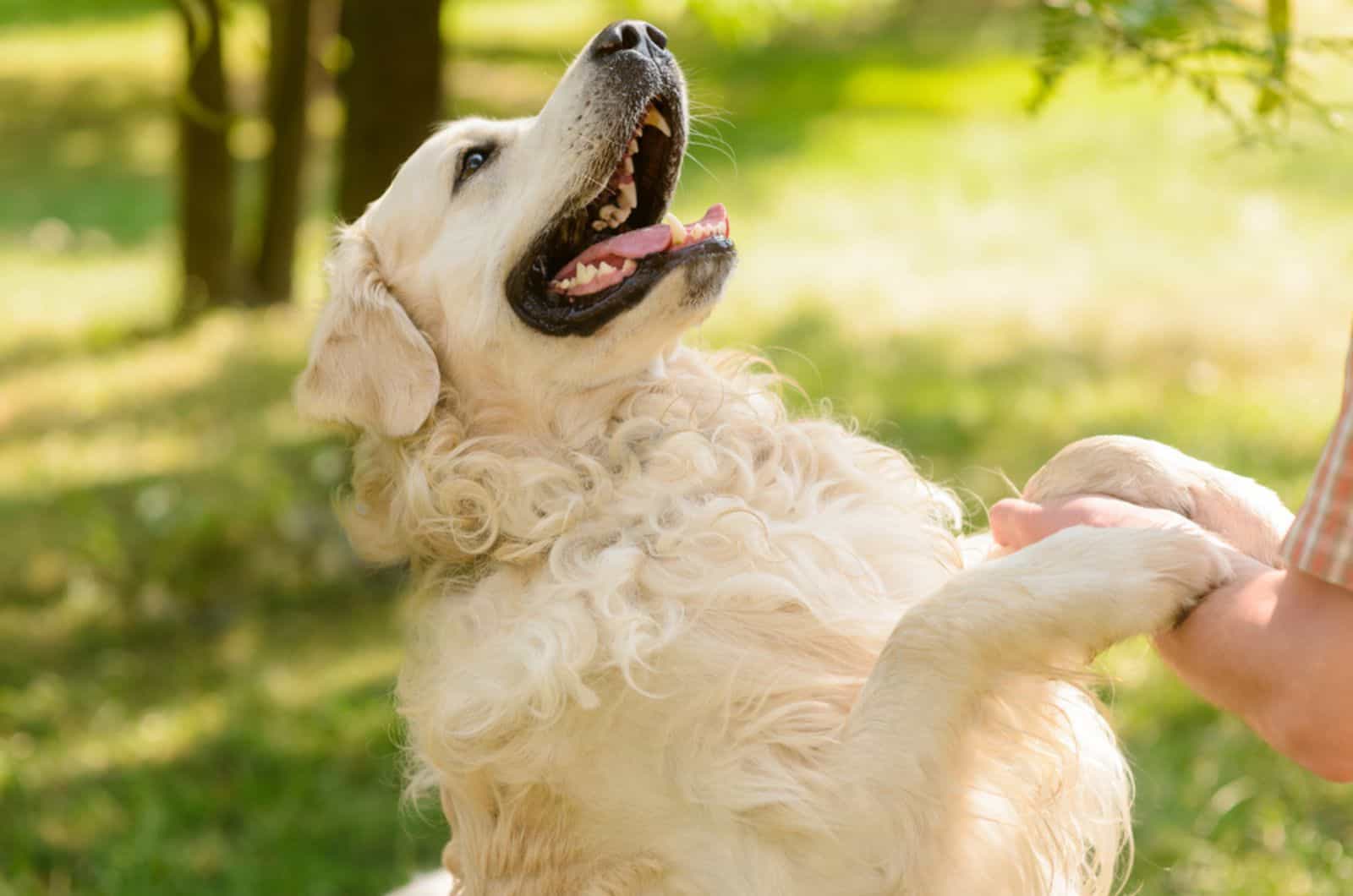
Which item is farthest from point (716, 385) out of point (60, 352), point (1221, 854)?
point (60, 352)

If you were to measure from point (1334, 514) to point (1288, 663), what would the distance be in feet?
0.72

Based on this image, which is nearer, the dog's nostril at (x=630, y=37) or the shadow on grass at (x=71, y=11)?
the dog's nostril at (x=630, y=37)

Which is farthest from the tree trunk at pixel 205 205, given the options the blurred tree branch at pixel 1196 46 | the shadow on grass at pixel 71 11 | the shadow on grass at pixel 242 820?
the shadow on grass at pixel 71 11

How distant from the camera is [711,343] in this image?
8195mm

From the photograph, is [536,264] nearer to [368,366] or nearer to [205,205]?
[368,366]

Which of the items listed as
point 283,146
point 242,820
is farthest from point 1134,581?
point 283,146

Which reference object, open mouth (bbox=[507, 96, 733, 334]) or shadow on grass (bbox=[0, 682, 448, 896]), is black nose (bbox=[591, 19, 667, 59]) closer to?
open mouth (bbox=[507, 96, 733, 334])

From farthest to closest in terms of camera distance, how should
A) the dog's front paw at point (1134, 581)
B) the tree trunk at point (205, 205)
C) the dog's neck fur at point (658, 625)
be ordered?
the tree trunk at point (205, 205) → the dog's neck fur at point (658, 625) → the dog's front paw at point (1134, 581)

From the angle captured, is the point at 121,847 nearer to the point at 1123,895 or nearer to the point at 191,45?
the point at 191,45

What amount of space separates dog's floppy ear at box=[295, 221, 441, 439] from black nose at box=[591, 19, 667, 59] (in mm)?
699

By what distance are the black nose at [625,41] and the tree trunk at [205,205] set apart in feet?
20.9

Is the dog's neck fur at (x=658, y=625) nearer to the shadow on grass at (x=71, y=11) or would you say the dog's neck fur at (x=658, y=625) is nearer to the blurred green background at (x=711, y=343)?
the blurred green background at (x=711, y=343)

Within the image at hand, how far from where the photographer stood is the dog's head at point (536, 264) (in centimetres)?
310

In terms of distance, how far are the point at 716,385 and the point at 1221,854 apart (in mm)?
1998
